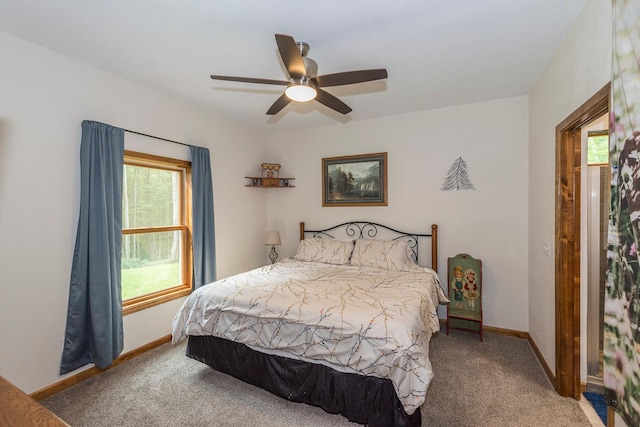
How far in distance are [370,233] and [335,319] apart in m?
2.20

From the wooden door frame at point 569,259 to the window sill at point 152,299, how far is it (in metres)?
3.65

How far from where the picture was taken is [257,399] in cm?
222

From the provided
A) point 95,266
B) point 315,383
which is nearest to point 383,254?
point 315,383

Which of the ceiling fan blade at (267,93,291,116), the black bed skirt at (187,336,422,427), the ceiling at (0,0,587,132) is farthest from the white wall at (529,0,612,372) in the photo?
the ceiling fan blade at (267,93,291,116)

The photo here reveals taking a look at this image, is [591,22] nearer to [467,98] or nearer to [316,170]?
[467,98]

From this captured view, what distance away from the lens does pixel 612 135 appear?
1.23m

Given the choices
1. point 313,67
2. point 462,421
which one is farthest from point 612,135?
point 462,421

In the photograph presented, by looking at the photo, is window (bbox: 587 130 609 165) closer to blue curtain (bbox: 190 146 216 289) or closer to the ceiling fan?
the ceiling fan

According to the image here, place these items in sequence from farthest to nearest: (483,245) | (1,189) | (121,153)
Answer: (483,245), (121,153), (1,189)

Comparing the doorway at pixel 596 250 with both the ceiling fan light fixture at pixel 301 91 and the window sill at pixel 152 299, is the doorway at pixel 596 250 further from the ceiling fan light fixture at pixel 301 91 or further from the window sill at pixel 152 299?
the window sill at pixel 152 299

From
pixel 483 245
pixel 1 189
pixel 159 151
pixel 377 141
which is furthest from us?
pixel 377 141

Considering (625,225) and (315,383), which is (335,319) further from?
(625,225)

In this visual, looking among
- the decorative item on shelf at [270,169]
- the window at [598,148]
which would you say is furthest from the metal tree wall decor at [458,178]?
the decorative item on shelf at [270,169]

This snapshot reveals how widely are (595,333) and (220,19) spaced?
367 centimetres
